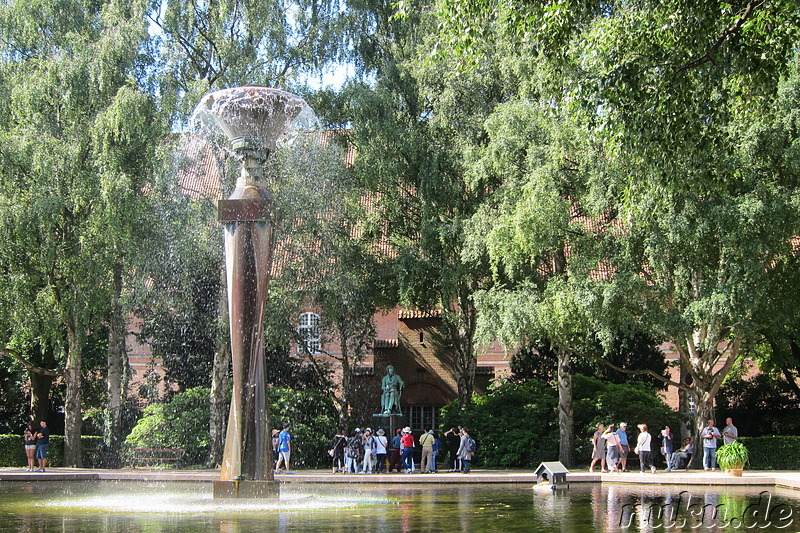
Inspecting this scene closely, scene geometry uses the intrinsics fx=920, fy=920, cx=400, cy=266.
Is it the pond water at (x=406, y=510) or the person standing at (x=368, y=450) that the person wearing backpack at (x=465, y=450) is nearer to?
the person standing at (x=368, y=450)

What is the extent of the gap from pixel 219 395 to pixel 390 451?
6088mm

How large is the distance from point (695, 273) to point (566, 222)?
3.94 m

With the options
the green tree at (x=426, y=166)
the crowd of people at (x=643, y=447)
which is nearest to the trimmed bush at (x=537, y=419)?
the green tree at (x=426, y=166)

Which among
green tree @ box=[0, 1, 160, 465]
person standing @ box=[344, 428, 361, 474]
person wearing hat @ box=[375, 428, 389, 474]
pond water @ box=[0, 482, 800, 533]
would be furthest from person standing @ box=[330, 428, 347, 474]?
green tree @ box=[0, 1, 160, 465]

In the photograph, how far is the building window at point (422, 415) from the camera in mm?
39438

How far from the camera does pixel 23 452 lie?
32.8 m

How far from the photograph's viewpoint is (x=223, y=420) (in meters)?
31.0

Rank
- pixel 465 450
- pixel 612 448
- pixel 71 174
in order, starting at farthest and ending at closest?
pixel 71 174 → pixel 465 450 → pixel 612 448

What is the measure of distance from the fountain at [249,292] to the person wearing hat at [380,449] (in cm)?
1182

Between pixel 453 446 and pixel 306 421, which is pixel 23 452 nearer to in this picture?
pixel 306 421

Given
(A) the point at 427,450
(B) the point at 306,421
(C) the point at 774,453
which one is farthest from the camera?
(B) the point at 306,421

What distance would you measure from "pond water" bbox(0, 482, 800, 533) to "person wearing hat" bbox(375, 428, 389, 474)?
6.17 meters

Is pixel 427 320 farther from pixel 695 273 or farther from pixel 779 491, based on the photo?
pixel 779 491

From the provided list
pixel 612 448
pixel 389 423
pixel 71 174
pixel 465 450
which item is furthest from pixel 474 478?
pixel 71 174
